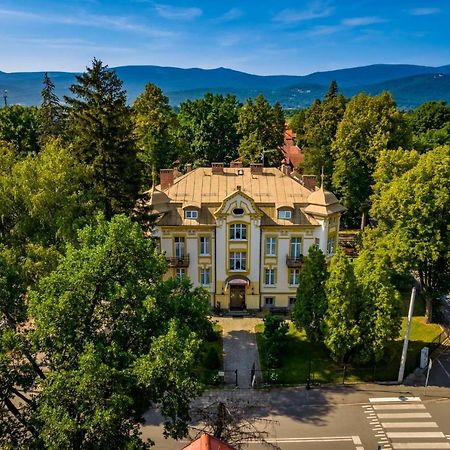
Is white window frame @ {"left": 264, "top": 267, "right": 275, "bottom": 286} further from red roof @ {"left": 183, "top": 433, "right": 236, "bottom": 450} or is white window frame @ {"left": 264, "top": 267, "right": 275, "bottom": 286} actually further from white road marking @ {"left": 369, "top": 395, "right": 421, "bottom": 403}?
red roof @ {"left": 183, "top": 433, "right": 236, "bottom": 450}

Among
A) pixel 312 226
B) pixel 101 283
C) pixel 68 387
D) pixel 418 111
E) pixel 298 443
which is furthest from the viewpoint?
pixel 418 111

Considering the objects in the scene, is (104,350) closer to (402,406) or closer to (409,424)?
(409,424)

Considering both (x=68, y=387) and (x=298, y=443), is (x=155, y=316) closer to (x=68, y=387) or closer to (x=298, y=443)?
(x=68, y=387)

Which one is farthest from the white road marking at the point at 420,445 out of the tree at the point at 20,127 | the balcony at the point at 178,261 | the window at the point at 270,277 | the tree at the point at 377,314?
the tree at the point at 20,127

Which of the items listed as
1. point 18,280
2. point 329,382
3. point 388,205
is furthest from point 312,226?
point 18,280

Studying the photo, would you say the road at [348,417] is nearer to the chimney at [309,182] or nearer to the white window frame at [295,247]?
the white window frame at [295,247]

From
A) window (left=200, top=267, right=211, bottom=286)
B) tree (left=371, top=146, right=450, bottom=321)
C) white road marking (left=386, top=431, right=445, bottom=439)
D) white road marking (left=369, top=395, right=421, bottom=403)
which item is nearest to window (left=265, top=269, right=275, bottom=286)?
window (left=200, top=267, right=211, bottom=286)
